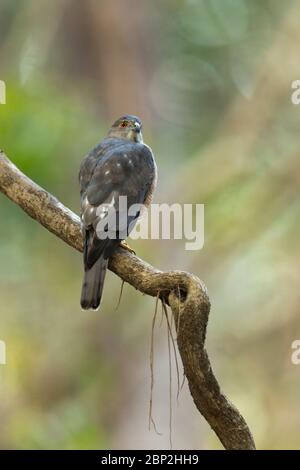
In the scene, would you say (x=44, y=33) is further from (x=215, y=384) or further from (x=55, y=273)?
(x=215, y=384)

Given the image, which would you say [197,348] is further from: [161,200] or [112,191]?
[161,200]

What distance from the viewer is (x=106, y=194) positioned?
5633mm

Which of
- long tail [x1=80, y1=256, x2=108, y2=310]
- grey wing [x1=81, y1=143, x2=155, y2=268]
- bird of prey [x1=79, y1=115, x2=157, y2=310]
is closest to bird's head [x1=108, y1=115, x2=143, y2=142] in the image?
bird of prey [x1=79, y1=115, x2=157, y2=310]

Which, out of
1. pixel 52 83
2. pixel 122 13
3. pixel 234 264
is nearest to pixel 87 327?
pixel 234 264

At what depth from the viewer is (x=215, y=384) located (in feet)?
13.9

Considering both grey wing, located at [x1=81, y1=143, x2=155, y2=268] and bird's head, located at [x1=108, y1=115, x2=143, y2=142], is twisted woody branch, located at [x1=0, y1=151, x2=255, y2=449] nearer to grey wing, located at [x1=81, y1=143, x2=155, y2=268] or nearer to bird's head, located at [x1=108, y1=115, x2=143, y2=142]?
grey wing, located at [x1=81, y1=143, x2=155, y2=268]

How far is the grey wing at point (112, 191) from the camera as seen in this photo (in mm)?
5285

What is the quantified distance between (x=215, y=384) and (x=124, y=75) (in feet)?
28.1

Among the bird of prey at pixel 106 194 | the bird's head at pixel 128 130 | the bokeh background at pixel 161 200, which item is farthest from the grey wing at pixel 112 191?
the bokeh background at pixel 161 200

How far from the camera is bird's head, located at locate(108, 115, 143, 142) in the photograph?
6.67m

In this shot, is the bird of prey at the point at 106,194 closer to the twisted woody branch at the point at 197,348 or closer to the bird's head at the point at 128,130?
the bird's head at the point at 128,130

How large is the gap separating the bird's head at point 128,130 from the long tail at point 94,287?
1618 millimetres

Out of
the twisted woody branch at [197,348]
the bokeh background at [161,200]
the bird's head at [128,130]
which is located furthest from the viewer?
the bokeh background at [161,200]

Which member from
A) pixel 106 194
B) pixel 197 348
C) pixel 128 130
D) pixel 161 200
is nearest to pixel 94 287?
pixel 106 194
